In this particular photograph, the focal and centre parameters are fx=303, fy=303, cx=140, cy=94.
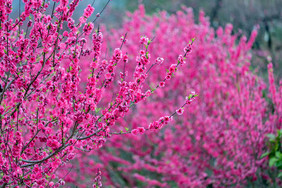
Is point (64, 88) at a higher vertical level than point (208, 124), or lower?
lower

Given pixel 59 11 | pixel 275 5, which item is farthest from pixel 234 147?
pixel 275 5

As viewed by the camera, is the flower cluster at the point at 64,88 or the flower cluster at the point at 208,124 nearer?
the flower cluster at the point at 64,88

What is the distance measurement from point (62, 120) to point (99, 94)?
405mm

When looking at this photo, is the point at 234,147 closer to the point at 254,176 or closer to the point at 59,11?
the point at 254,176

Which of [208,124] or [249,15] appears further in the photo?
[249,15]

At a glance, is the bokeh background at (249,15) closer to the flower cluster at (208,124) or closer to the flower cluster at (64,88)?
the flower cluster at (208,124)

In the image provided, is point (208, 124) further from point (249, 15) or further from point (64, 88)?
point (249, 15)

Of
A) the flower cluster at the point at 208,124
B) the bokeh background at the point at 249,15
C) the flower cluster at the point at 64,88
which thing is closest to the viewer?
the flower cluster at the point at 64,88

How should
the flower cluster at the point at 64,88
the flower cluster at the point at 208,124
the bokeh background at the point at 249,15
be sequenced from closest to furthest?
1. the flower cluster at the point at 64,88
2. the flower cluster at the point at 208,124
3. the bokeh background at the point at 249,15

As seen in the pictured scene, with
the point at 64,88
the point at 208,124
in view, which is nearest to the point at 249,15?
the point at 208,124

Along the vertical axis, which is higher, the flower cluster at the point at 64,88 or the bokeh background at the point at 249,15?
the bokeh background at the point at 249,15

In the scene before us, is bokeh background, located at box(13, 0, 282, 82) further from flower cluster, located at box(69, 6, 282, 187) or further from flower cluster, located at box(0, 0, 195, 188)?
flower cluster, located at box(0, 0, 195, 188)

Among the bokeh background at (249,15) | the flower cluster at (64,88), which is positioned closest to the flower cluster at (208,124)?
the flower cluster at (64,88)

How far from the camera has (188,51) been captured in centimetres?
278
